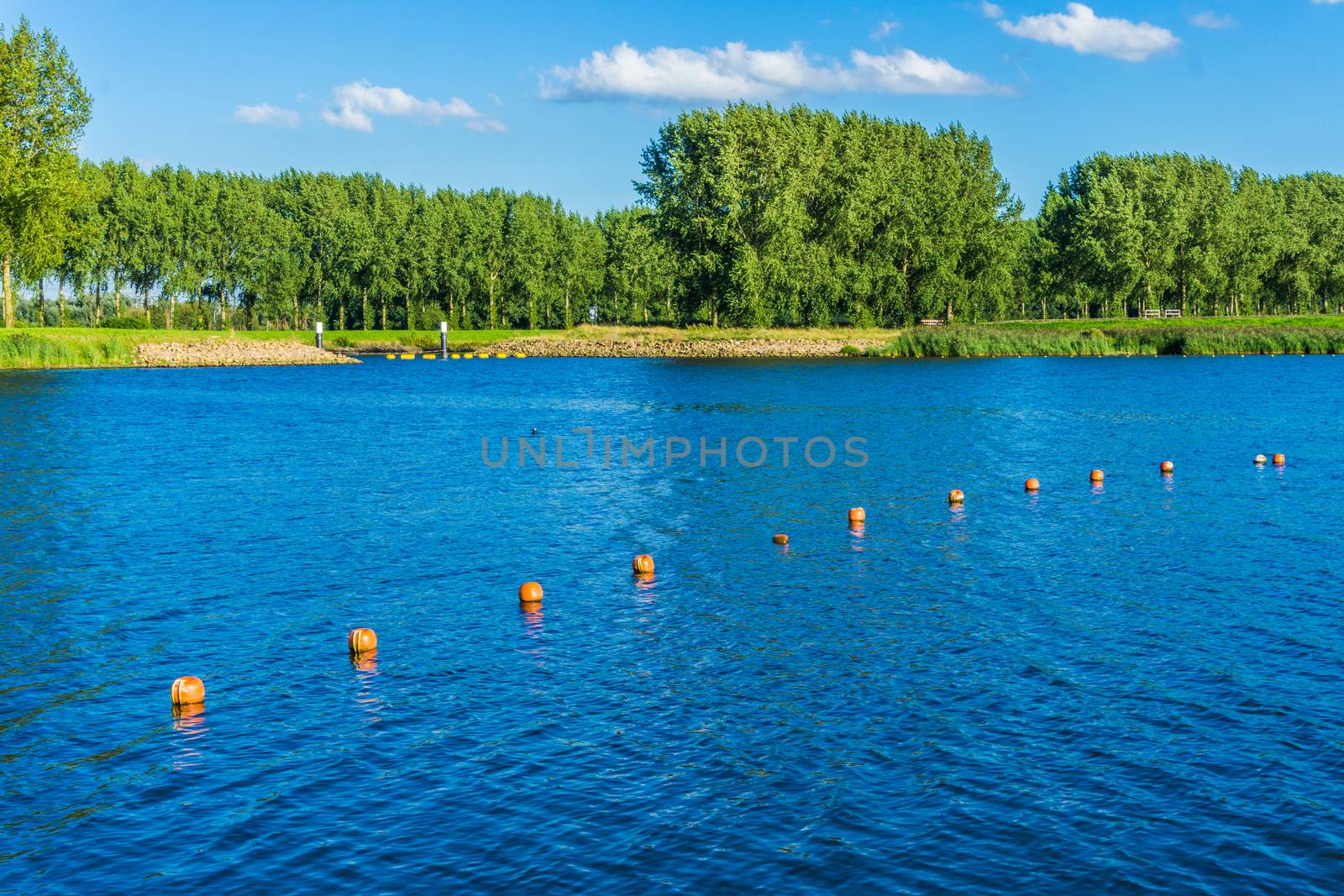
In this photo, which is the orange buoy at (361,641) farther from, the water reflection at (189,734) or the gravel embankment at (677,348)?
the gravel embankment at (677,348)

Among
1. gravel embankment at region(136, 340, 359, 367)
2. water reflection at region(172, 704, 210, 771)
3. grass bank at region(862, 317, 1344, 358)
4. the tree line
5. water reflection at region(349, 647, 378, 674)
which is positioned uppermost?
the tree line

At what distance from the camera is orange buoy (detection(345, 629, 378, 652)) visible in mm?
23000

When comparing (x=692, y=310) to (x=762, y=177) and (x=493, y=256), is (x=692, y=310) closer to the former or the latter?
(x=762, y=177)

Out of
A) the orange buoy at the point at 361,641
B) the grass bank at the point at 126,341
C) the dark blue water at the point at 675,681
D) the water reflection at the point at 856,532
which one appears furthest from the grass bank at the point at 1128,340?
the orange buoy at the point at 361,641

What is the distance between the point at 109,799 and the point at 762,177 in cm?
12266

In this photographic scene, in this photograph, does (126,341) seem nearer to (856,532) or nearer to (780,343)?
(780,343)

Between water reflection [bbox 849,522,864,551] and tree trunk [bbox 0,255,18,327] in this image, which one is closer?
water reflection [bbox 849,522,864,551]

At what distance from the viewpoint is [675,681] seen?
21594 millimetres

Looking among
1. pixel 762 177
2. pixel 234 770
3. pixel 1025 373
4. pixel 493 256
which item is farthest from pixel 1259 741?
pixel 493 256

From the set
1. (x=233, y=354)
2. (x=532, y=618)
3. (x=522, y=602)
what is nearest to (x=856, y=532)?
(x=522, y=602)

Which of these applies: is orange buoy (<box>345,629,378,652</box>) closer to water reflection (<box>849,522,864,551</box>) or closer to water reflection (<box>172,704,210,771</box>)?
water reflection (<box>172,704,210,771</box>)

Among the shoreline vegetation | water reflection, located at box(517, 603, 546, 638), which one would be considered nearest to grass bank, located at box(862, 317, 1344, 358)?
the shoreline vegetation

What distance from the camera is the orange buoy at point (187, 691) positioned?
65.9 feet

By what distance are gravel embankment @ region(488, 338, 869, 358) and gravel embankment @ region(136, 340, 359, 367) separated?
85.4 feet
